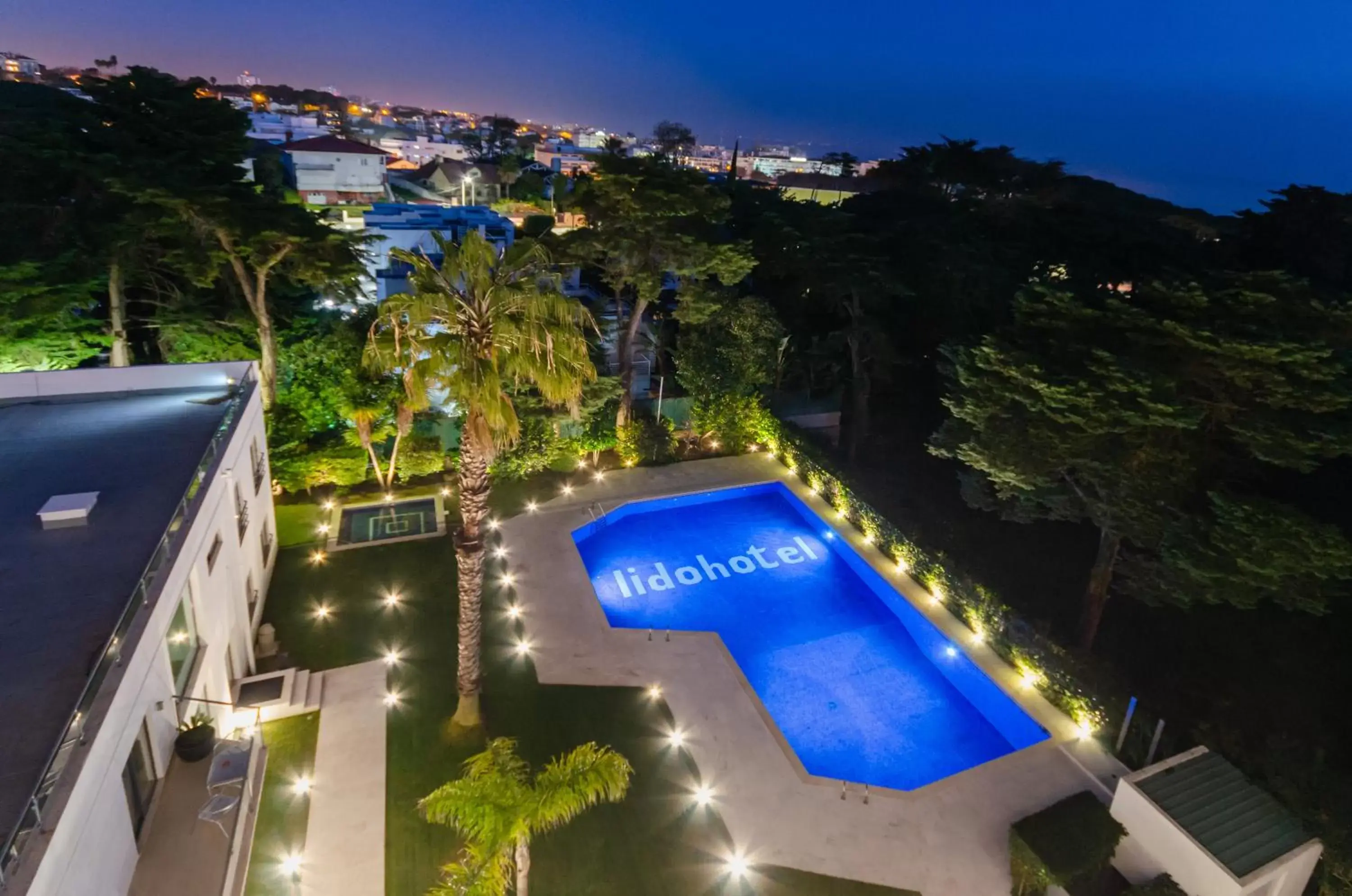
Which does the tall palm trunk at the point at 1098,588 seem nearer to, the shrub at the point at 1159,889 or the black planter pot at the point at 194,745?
the shrub at the point at 1159,889

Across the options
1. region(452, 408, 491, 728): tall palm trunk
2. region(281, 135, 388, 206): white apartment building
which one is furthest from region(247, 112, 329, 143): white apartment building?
region(452, 408, 491, 728): tall palm trunk

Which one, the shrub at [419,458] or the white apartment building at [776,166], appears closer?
the shrub at [419,458]

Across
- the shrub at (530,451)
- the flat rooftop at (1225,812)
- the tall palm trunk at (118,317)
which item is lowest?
the flat rooftop at (1225,812)

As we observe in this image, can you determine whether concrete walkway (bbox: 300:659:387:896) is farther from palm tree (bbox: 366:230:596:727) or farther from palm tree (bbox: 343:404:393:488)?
palm tree (bbox: 343:404:393:488)

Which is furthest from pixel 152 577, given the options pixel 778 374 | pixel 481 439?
pixel 778 374

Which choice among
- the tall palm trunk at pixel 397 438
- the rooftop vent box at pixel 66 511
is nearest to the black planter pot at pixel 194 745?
the rooftop vent box at pixel 66 511

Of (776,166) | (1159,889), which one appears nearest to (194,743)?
(1159,889)

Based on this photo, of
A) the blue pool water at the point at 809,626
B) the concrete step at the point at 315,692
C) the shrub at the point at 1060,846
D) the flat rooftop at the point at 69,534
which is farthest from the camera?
the blue pool water at the point at 809,626
